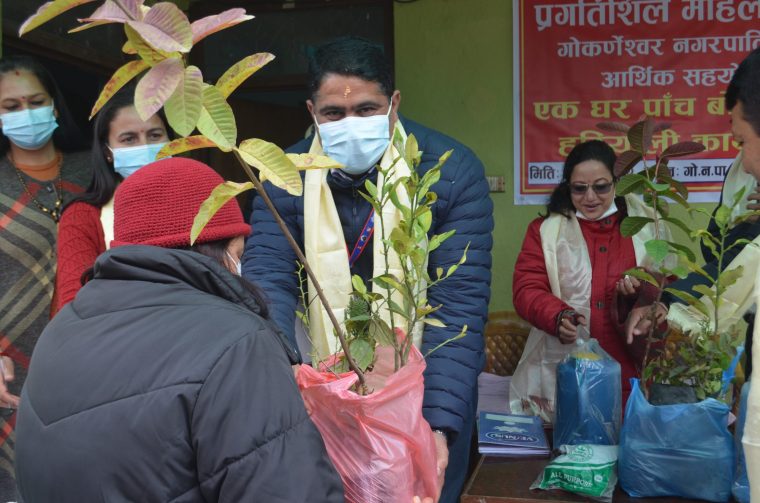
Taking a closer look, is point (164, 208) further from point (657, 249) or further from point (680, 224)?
point (680, 224)

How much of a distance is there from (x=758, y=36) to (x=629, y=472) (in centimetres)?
301

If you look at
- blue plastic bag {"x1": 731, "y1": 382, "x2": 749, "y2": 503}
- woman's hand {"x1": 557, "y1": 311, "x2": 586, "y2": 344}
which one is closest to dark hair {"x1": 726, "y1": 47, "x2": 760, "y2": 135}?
blue plastic bag {"x1": 731, "y1": 382, "x2": 749, "y2": 503}

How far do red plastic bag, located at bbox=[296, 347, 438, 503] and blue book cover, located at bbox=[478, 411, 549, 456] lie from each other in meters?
0.83

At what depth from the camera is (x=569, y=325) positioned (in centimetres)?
291

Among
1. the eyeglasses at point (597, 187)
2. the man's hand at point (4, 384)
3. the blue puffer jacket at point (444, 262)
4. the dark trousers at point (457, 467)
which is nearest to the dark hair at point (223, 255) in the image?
the blue puffer jacket at point (444, 262)

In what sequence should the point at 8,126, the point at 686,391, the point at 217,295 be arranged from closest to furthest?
the point at 217,295 < the point at 686,391 < the point at 8,126

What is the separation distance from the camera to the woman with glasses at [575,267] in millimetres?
3139

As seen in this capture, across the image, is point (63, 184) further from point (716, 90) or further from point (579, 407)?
point (716, 90)

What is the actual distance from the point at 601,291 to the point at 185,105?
8.30ft

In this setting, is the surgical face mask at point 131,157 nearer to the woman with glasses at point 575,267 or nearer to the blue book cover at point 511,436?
the blue book cover at point 511,436

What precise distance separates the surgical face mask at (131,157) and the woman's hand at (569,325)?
157 centimetres

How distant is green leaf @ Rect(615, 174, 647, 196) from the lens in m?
1.92

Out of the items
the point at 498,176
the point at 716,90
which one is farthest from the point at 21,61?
the point at 716,90

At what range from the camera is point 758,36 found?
402 cm
